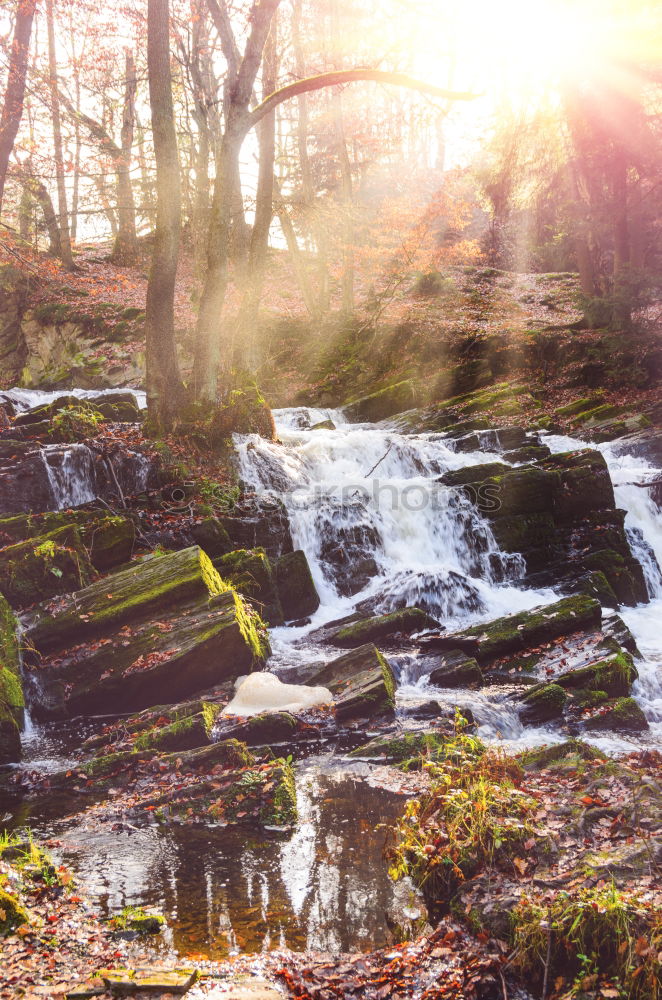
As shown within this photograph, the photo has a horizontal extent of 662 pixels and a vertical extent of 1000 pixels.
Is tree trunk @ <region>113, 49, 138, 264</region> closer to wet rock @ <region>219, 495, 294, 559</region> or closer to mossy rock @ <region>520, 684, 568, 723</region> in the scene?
wet rock @ <region>219, 495, 294, 559</region>

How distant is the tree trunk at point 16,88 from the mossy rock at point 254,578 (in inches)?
311

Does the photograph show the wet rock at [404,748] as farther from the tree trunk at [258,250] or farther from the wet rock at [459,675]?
the tree trunk at [258,250]

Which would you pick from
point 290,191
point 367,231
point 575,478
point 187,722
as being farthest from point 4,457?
point 290,191

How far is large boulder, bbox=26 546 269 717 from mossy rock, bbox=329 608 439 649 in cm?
134

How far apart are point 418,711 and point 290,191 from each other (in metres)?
25.7

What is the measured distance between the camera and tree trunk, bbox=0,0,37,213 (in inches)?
452

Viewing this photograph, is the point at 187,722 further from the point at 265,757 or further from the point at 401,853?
the point at 401,853

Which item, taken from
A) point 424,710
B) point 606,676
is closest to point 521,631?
point 606,676

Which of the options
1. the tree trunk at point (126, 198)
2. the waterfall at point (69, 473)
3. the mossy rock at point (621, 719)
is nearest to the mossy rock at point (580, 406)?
the mossy rock at point (621, 719)

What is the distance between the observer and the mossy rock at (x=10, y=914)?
11.2ft

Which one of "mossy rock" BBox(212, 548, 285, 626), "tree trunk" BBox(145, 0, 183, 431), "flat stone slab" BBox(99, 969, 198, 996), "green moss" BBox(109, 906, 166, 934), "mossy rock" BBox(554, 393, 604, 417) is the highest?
"tree trunk" BBox(145, 0, 183, 431)

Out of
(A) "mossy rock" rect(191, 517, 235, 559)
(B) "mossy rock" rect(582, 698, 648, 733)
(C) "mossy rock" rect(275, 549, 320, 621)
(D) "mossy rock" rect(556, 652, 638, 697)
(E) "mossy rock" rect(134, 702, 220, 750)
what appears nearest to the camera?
(E) "mossy rock" rect(134, 702, 220, 750)

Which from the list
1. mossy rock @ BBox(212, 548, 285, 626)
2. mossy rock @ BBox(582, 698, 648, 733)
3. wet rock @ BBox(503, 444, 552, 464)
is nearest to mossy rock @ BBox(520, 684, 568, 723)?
mossy rock @ BBox(582, 698, 648, 733)

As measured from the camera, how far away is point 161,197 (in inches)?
431
